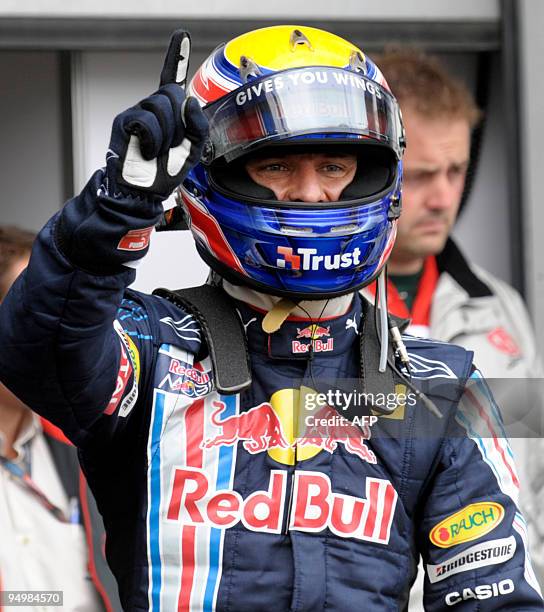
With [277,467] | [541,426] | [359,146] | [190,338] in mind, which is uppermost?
[359,146]

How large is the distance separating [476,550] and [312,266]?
557mm

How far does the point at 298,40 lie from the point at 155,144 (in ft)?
2.10

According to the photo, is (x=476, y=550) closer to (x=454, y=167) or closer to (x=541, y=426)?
(x=541, y=426)

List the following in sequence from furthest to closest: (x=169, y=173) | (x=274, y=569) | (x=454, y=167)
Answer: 1. (x=454, y=167)
2. (x=274, y=569)
3. (x=169, y=173)

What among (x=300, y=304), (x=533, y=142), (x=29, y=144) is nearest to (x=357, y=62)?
(x=300, y=304)

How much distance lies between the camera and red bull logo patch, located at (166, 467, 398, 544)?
2.16 metres

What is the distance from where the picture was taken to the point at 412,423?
7.39 feet

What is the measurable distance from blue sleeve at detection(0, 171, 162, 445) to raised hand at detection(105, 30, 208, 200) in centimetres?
3

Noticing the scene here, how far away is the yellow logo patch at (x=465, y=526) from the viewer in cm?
225

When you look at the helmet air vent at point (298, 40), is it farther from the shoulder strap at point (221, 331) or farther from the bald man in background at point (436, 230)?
the bald man in background at point (436, 230)

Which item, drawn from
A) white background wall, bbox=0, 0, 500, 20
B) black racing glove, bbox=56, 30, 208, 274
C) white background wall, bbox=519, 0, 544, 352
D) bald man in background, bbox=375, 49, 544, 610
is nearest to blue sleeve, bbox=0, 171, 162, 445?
black racing glove, bbox=56, 30, 208, 274

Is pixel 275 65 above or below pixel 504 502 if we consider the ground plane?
above

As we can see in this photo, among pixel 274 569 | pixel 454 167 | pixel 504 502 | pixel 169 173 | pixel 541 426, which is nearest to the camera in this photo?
pixel 169 173

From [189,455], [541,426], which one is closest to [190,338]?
[189,455]
